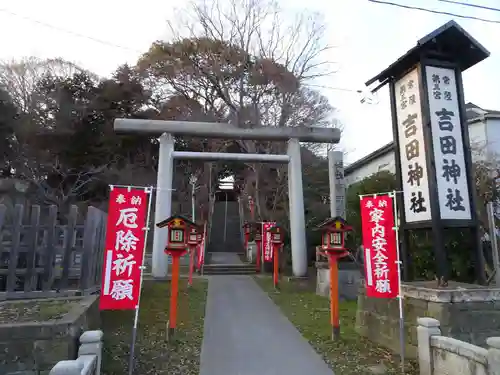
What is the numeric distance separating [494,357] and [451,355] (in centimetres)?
91

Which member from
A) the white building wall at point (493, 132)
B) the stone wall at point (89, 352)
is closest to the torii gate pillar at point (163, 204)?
the stone wall at point (89, 352)

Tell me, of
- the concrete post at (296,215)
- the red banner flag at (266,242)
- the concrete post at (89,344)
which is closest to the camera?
the concrete post at (89,344)

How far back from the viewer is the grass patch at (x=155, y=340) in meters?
5.35

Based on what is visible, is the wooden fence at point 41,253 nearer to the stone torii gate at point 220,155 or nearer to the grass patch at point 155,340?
the grass patch at point 155,340

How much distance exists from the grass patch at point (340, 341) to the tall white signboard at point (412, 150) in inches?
92.2

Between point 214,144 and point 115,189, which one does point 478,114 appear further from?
point 115,189

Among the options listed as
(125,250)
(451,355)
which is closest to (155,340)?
(125,250)

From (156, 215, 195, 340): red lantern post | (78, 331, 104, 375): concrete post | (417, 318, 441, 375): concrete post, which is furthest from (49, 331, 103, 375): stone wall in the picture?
(417, 318, 441, 375): concrete post

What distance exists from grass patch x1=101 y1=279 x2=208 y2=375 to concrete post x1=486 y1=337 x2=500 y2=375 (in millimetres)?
3609

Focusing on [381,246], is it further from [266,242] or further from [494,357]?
[266,242]

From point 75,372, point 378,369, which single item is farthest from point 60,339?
point 378,369

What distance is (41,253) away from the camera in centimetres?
698

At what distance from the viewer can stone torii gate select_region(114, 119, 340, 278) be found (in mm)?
13224

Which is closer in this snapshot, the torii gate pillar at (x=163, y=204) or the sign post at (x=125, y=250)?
the sign post at (x=125, y=250)
